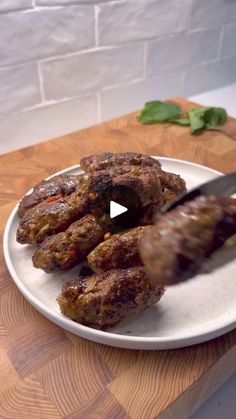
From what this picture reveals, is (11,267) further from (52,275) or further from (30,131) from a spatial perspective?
(30,131)

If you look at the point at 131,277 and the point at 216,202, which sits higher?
the point at 216,202

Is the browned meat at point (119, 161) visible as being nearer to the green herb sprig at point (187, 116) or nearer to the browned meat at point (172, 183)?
the browned meat at point (172, 183)

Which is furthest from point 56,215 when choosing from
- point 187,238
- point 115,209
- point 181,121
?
point 181,121

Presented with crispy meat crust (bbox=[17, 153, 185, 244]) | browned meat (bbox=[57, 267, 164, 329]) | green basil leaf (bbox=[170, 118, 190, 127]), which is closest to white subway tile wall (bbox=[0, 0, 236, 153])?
green basil leaf (bbox=[170, 118, 190, 127])

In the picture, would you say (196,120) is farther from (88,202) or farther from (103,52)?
(88,202)

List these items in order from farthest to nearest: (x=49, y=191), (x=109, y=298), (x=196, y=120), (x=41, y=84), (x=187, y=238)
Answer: (x=41, y=84) < (x=196, y=120) < (x=49, y=191) < (x=109, y=298) < (x=187, y=238)

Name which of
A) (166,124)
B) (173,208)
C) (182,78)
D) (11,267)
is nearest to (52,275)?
(11,267)

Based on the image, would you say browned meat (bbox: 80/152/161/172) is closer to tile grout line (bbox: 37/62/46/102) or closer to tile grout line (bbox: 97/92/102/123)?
tile grout line (bbox: 37/62/46/102)
